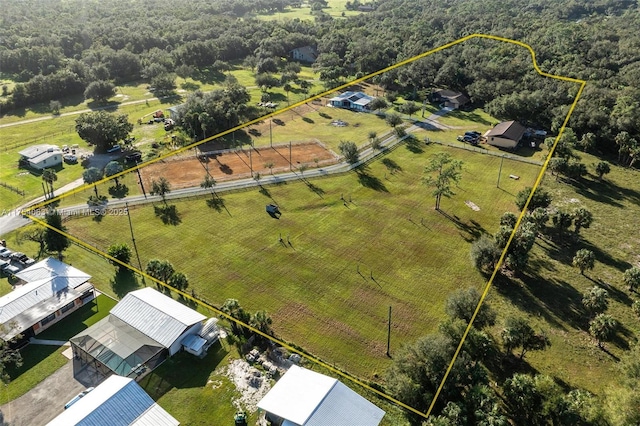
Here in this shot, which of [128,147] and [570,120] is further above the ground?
[570,120]

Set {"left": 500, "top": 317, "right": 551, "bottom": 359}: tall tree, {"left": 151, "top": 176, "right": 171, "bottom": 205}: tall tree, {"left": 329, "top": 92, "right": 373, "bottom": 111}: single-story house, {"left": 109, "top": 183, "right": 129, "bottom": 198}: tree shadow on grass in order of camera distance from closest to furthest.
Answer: {"left": 500, "top": 317, "right": 551, "bottom": 359}: tall tree
{"left": 151, "top": 176, "right": 171, "bottom": 205}: tall tree
{"left": 109, "top": 183, "right": 129, "bottom": 198}: tree shadow on grass
{"left": 329, "top": 92, "right": 373, "bottom": 111}: single-story house

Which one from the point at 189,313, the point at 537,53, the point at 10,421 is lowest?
the point at 10,421

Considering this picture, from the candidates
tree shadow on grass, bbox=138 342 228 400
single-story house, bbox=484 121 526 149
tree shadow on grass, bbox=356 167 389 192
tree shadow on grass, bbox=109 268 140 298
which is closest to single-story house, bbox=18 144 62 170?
tree shadow on grass, bbox=109 268 140 298

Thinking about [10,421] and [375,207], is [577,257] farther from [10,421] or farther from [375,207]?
[10,421]

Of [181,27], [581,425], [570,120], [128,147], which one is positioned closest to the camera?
[581,425]

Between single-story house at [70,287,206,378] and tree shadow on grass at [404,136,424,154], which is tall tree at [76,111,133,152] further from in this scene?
tree shadow on grass at [404,136,424,154]


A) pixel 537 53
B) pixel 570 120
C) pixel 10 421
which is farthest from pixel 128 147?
pixel 537 53

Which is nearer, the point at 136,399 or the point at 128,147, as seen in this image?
the point at 136,399

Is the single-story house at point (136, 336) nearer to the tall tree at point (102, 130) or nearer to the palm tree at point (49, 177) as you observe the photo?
the palm tree at point (49, 177)
